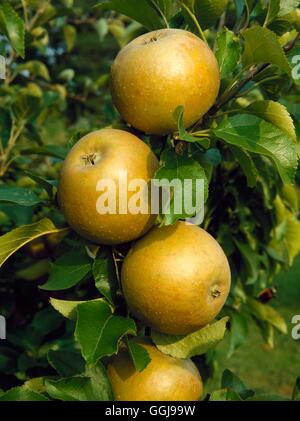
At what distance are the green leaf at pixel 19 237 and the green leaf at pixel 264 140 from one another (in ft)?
1.41

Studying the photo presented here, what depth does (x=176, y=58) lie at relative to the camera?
1061mm

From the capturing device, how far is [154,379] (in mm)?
1146

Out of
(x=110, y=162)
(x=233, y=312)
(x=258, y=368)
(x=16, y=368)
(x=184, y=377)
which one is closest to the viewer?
(x=110, y=162)

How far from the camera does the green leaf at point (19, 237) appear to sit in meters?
1.17

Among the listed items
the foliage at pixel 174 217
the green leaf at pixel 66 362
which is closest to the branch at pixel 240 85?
the foliage at pixel 174 217

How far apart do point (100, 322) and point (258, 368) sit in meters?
4.42

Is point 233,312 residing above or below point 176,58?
below

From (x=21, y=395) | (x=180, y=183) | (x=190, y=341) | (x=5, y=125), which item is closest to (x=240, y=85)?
(x=180, y=183)

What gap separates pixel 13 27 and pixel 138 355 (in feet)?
2.51

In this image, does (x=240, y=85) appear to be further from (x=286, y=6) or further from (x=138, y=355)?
(x=138, y=355)

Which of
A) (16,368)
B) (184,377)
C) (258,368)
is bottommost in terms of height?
(258,368)

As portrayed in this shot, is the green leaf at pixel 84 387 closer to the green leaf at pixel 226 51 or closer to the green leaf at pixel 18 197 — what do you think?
the green leaf at pixel 18 197

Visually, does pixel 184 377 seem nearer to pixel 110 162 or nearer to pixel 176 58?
pixel 110 162

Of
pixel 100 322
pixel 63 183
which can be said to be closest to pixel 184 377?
pixel 100 322
